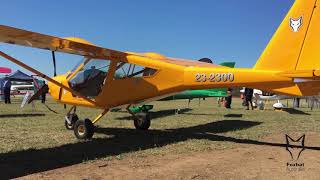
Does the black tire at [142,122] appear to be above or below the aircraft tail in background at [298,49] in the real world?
below

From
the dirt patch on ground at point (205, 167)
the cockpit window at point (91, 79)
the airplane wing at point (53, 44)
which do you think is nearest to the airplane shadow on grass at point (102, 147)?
the dirt patch on ground at point (205, 167)

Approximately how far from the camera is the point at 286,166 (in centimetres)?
772

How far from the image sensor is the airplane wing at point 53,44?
9016mm

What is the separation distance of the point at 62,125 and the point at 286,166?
9.12 m

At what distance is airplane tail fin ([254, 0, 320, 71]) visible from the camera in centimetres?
941

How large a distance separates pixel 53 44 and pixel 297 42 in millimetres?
6311

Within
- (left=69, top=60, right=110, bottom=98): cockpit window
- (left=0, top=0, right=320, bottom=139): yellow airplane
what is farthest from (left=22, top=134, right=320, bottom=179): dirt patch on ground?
(left=69, top=60, right=110, bottom=98): cockpit window

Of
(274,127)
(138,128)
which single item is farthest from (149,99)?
(274,127)

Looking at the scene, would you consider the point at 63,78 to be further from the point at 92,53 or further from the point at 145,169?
the point at 145,169

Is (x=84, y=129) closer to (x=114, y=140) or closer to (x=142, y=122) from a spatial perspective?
(x=114, y=140)

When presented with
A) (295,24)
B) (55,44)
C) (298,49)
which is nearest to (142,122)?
(55,44)

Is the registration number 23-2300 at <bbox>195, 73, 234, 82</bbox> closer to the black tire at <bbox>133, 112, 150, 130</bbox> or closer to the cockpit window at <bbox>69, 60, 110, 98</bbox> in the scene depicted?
the cockpit window at <bbox>69, 60, 110, 98</bbox>

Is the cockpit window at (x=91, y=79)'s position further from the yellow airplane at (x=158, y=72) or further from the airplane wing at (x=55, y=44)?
the airplane wing at (x=55, y=44)

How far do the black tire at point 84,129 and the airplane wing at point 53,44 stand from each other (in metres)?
2.08
